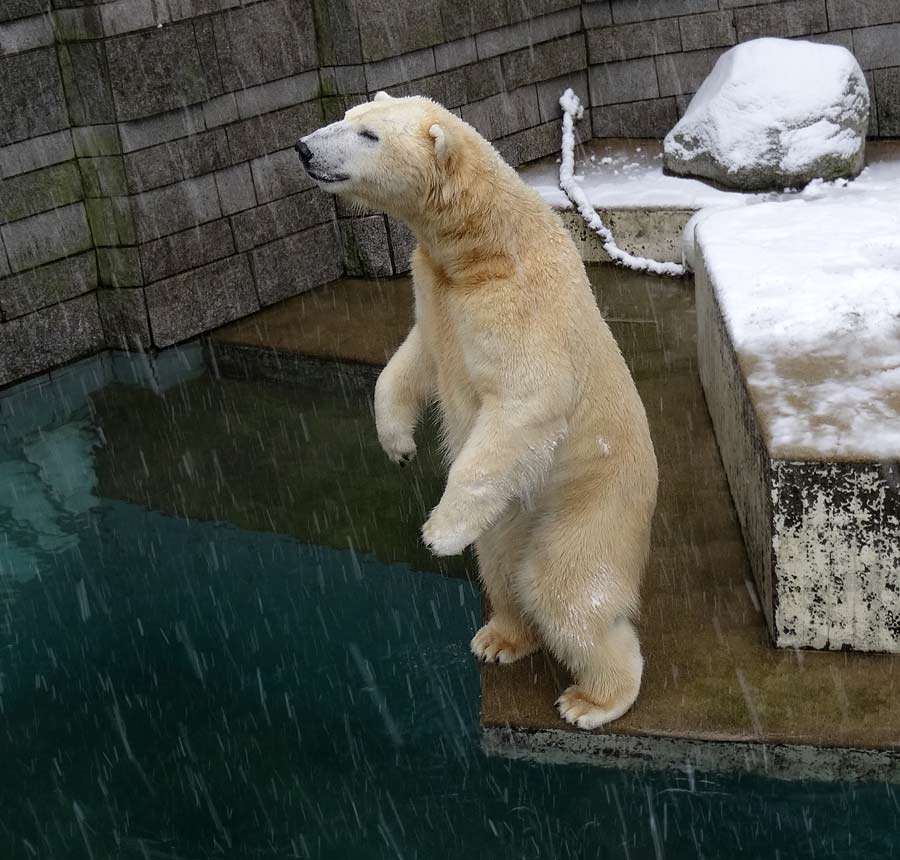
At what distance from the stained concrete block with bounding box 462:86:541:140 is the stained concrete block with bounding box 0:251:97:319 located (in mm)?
2533

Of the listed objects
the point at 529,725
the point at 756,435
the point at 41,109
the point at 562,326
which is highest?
the point at 41,109

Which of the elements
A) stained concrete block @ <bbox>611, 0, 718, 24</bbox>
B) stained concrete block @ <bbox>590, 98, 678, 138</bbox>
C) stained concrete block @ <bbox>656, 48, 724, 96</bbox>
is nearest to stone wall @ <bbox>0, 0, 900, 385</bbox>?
stained concrete block @ <bbox>611, 0, 718, 24</bbox>

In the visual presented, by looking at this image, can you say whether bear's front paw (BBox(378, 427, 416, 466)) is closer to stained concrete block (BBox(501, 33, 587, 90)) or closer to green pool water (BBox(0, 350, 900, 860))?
green pool water (BBox(0, 350, 900, 860))

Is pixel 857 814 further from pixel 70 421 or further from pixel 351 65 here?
pixel 351 65

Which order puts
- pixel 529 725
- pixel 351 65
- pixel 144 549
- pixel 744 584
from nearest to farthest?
pixel 529 725
pixel 744 584
pixel 144 549
pixel 351 65

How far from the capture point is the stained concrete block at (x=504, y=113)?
26.1 feet

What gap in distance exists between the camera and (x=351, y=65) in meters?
7.14

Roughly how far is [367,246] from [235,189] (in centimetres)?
89

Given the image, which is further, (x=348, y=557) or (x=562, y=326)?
(x=348, y=557)

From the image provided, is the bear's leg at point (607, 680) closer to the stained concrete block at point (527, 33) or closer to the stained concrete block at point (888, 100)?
the stained concrete block at point (527, 33)

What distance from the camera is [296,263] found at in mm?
7395

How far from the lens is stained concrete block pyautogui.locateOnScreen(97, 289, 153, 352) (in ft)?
22.2

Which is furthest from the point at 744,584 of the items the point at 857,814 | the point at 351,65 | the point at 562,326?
the point at 351,65

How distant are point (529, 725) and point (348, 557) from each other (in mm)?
1517
